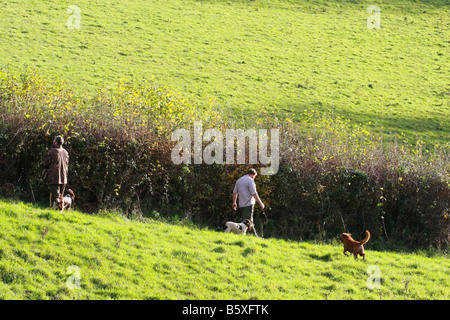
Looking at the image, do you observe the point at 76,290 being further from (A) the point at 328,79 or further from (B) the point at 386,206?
(A) the point at 328,79

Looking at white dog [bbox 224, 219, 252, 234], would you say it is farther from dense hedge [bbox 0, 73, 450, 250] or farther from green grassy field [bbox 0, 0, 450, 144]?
green grassy field [bbox 0, 0, 450, 144]

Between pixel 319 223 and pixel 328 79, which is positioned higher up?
pixel 328 79

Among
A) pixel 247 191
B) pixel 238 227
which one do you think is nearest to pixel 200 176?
pixel 247 191

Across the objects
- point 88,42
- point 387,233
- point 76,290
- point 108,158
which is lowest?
point 387,233

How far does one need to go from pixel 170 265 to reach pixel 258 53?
30.1 metres

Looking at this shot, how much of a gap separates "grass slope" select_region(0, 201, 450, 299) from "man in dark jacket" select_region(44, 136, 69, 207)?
795mm

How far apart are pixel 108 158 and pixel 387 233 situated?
9.13 metres

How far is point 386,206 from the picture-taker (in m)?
18.2

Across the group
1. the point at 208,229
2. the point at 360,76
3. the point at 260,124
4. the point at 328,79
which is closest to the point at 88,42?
the point at 328,79

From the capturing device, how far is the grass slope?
11516 millimetres

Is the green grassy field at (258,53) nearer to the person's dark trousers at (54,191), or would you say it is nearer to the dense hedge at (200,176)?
the dense hedge at (200,176)

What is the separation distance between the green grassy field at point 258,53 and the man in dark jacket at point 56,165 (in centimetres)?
1616

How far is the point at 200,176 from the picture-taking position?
17375 mm
